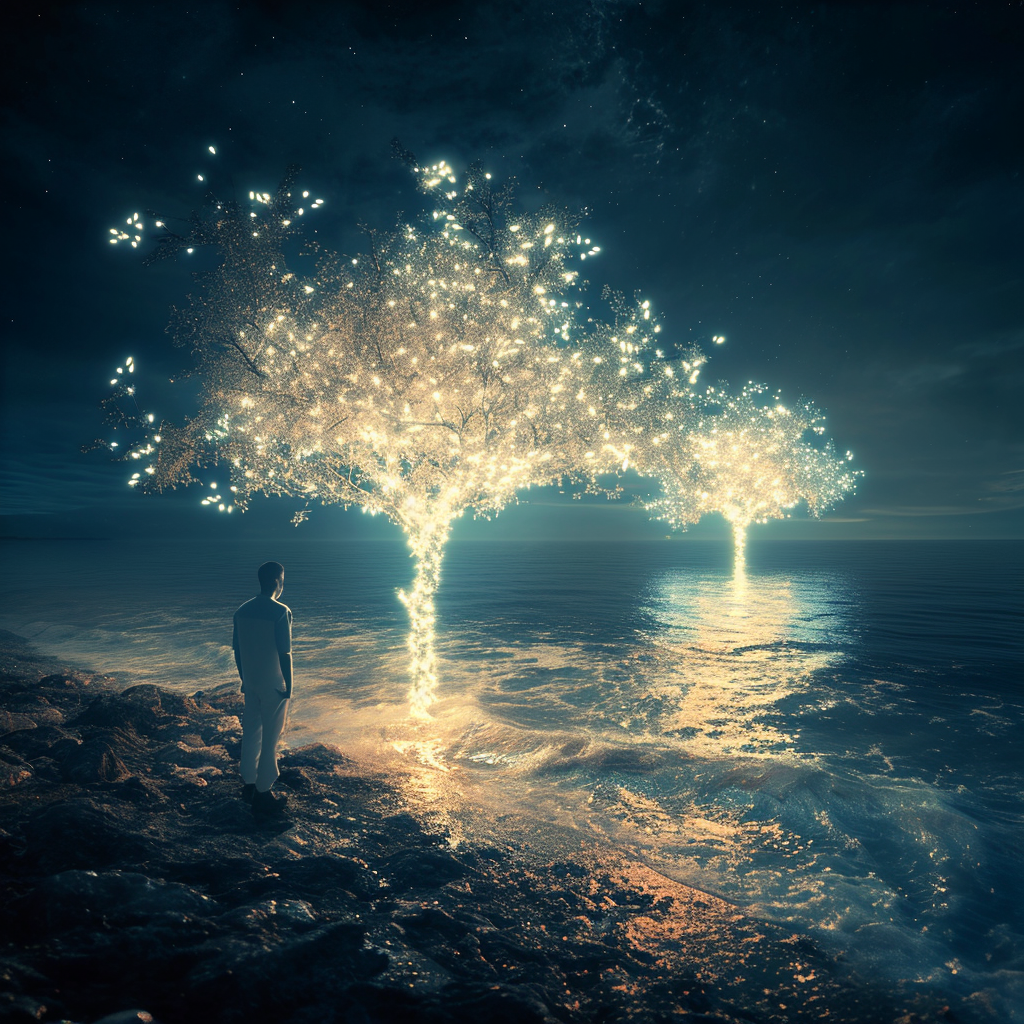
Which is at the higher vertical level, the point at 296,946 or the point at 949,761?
the point at 296,946

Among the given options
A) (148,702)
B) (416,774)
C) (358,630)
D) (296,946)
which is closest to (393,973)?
(296,946)

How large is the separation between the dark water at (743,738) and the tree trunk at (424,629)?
20.3 inches

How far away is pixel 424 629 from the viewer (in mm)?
22422

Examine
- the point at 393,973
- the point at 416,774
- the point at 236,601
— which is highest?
the point at 393,973

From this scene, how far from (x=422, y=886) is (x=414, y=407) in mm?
11750

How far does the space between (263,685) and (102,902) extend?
243 centimetres

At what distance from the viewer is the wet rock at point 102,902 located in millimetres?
3596

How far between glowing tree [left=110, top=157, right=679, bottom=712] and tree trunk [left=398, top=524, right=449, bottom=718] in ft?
0.49

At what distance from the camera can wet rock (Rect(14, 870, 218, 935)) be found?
360cm

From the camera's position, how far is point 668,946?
4.25 m

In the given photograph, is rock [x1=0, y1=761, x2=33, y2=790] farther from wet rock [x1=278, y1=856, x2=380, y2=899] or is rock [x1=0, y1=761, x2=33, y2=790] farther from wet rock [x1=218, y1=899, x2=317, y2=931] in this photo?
wet rock [x1=218, y1=899, x2=317, y2=931]

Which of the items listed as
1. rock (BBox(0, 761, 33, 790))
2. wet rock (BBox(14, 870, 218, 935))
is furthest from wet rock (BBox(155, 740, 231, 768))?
wet rock (BBox(14, 870, 218, 935))

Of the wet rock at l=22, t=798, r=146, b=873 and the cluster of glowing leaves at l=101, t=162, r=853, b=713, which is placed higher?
the cluster of glowing leaves at l=101, t=162, r=853, b=713

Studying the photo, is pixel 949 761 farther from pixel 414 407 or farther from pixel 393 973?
pixel 414 407
